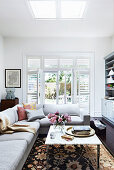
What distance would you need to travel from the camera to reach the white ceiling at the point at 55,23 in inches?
122

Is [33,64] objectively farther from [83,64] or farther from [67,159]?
[67,159]

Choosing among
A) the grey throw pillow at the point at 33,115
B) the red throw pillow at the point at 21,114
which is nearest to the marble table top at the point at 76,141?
the grey throw pillow at the point at 33,115

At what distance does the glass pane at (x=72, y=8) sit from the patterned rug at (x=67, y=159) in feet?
9.89

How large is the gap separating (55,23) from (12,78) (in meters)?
2.48

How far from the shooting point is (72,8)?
3.20 m

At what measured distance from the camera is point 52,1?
9.68 feet

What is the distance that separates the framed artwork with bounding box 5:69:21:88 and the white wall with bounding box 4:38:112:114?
0.61ft

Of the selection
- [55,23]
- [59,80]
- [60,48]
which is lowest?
[59,80]

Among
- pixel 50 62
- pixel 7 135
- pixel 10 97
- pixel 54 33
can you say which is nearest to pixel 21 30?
pixel 54 33

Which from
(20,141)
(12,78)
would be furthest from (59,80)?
(20,141)

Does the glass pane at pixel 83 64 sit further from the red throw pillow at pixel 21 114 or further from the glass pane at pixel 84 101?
the red throw pillow at pixel 21 114

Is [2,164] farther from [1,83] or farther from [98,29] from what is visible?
[98,29]

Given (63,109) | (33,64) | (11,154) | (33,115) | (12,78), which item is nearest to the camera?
(11,154)

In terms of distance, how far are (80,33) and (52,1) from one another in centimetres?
191
